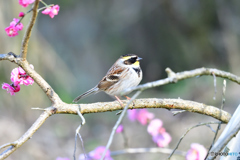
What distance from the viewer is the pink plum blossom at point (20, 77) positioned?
88.4 inches

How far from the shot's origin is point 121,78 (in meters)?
4.01

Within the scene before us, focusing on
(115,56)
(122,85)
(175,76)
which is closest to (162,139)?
(122,85)

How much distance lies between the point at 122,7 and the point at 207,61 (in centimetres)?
310

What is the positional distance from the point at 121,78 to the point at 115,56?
701cm

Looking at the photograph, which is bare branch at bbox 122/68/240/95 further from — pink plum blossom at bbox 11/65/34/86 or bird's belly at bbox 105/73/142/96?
bird's belly at bbox 105/73/142/96

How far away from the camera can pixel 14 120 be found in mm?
7266

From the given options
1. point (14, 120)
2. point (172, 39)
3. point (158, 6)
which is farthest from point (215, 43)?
point (14, 120)

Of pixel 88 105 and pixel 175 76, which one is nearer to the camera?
pixel 175 76

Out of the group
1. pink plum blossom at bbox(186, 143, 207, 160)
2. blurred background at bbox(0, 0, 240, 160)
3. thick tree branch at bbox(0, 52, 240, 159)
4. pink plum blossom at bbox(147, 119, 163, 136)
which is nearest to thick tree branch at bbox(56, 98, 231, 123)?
thick tree branch at bbox(0, 52, 240, 159)

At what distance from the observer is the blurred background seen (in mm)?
6973

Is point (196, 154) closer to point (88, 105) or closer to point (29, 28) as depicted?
point (88, 105)

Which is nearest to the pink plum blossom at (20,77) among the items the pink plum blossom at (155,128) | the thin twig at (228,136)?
the thin twig at (228,136)

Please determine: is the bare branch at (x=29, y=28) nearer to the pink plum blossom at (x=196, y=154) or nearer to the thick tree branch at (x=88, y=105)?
the thick tree branch at (x=88, y=105)

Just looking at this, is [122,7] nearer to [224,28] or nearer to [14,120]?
[224,28]
